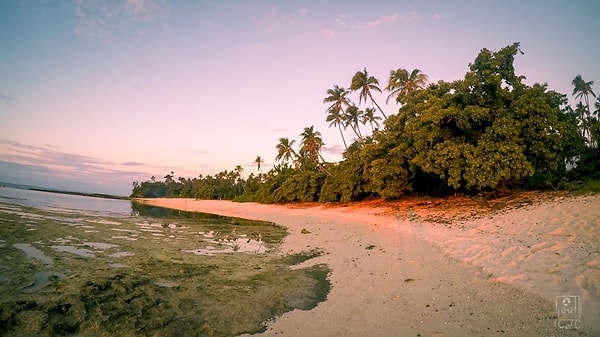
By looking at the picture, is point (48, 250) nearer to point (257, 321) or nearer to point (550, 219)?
point (257, 321)

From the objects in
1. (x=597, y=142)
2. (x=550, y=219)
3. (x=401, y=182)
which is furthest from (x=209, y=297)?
(x=597, y=142)

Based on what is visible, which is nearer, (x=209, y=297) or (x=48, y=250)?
(x=209, y=297)

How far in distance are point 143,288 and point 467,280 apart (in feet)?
22.8

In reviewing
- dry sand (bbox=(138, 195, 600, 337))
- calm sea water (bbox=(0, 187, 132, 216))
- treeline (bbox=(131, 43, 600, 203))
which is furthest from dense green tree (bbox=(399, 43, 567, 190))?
calm sea water (bbox=(0, 187, 132, 216))

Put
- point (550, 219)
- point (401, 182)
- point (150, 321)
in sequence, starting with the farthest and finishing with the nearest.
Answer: point (401, 182) < point (550, 219) < point (150, 321)

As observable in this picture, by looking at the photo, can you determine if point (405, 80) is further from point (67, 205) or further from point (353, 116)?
point (67, 205)

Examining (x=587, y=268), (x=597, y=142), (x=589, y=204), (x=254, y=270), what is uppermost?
(x=597, y=142)

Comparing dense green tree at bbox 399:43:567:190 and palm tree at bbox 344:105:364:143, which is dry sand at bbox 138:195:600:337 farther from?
palm tree at bbox 344:105:364:143

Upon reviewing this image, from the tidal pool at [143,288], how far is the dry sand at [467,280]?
0.75 m

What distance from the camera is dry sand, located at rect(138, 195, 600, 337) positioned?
4.49 meters

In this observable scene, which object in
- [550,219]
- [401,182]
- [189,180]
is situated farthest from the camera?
[189,180]

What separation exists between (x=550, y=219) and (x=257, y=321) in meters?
11.9

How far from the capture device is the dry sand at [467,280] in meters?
4.49

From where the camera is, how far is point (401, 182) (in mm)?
24375
